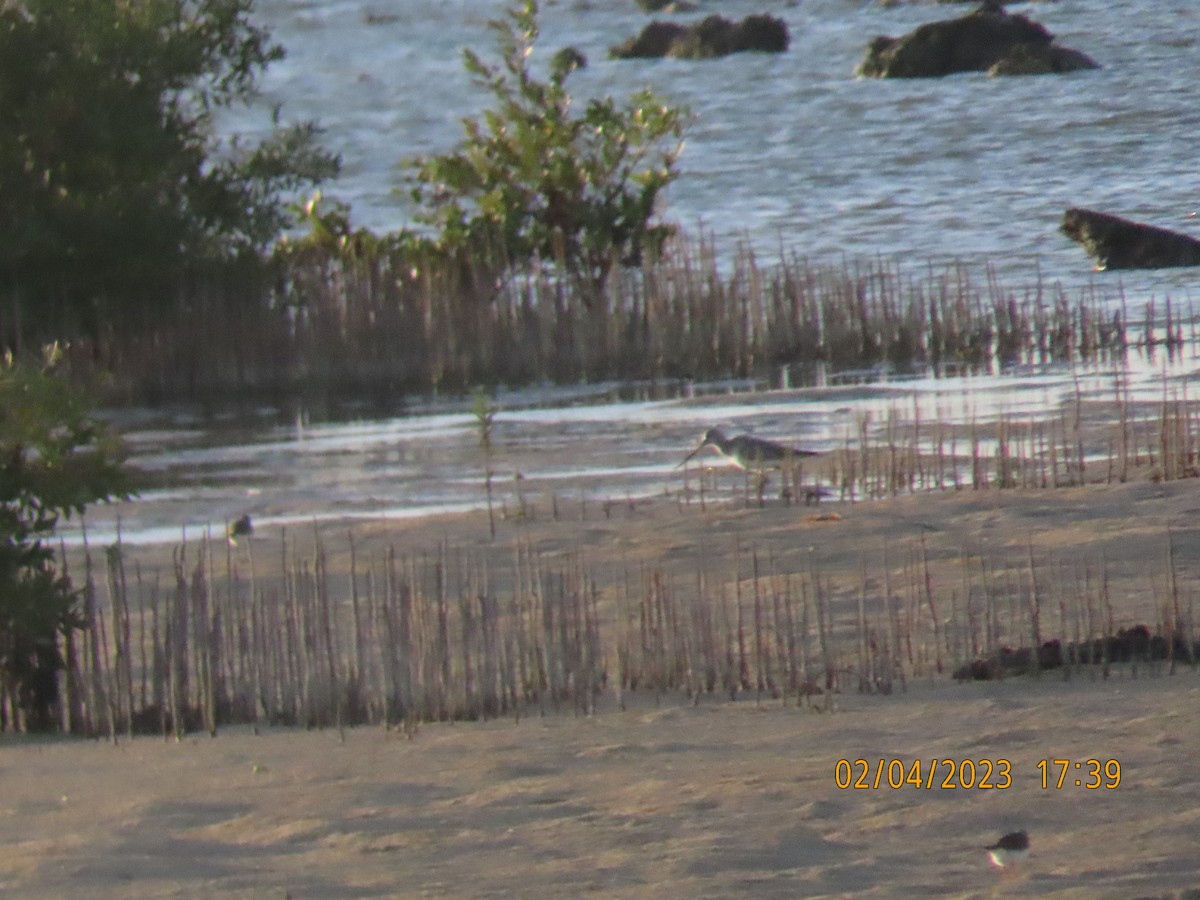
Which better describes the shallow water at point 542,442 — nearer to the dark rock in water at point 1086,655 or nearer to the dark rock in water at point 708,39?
the dark rock in water at point 1086,655

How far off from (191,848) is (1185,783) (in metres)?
2.42

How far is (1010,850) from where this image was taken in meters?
5.04

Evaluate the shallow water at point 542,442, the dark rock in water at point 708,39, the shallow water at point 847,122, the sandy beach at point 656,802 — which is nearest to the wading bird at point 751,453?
the shallow water at point 542,442

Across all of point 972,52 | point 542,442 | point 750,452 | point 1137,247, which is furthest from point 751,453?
point 972,52

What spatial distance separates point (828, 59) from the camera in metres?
61.3

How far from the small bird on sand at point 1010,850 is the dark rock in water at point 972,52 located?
51.0 m

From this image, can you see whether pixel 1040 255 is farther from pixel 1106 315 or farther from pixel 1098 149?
pixel 1098 149

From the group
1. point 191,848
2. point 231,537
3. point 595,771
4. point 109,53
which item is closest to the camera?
point 191,848

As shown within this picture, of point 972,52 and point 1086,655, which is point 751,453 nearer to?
point 1086,655

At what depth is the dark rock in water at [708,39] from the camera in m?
62.2

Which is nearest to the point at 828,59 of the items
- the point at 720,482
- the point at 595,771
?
the point at 720,482
